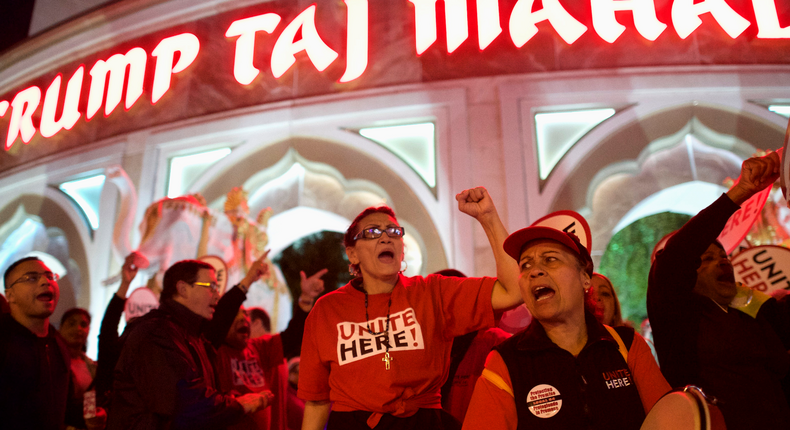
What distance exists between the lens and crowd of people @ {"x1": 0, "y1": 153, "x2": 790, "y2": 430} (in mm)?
1899

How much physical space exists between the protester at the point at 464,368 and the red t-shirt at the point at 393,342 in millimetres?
629

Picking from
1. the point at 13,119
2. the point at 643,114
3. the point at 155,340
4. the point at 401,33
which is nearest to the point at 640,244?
the point at 643,114

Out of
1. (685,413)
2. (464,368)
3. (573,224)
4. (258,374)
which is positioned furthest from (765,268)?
(258,374)

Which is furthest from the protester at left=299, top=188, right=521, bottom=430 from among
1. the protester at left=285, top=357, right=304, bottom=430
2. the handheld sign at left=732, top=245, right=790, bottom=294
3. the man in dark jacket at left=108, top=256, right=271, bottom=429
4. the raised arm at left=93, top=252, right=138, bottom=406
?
the handheld sign at left=732, top=245, right=790, bottom=294

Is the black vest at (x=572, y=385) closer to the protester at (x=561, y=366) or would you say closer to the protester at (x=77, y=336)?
the protester at (x=561, y=366)

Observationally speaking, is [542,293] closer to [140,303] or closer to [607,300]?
[607,300]

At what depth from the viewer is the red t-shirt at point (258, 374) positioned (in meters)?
3.73

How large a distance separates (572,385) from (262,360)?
2.93 metres

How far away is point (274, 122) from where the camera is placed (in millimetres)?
7184

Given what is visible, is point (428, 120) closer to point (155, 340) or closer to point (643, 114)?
point (643, 114)

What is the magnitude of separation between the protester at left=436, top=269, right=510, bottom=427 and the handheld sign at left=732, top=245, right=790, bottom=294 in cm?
239

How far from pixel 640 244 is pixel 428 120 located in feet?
10.6

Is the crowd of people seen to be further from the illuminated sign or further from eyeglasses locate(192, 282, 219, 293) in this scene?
the illuminated sign

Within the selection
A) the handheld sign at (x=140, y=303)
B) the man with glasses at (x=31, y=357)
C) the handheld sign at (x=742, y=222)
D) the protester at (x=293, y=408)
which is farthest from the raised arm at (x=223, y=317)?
the handheld sign at (x=742, y=222)
